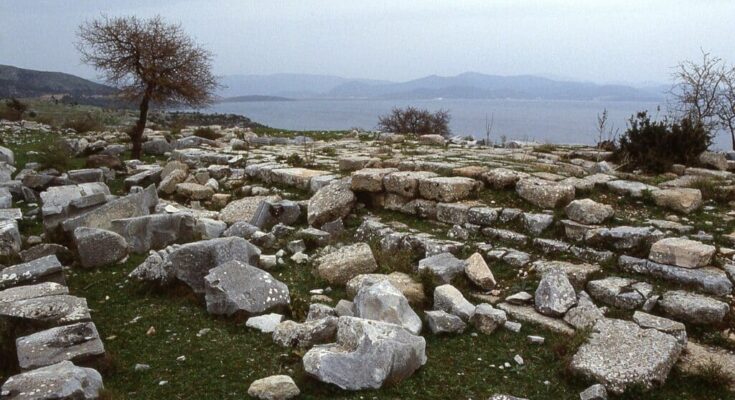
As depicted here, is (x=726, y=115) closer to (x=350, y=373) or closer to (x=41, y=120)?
(x=350, y=373)

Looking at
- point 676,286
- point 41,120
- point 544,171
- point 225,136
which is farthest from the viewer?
point 41,120

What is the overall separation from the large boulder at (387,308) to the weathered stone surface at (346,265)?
4.80 feet

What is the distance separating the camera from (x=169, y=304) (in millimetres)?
6738

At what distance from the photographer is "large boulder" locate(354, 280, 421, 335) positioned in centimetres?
570

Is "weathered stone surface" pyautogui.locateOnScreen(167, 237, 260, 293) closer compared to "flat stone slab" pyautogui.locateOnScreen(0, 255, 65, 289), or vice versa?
"flat stone slab" pyautogui.locateOnScreen(0, 255, 65, 289)

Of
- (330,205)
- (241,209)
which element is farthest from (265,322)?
(241,209)

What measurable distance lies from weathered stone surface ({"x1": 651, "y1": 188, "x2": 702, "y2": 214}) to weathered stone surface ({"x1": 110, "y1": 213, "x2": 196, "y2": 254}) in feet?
23.9

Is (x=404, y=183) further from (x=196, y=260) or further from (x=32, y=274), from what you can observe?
(x=32, y=274)

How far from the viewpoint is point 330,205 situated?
9.73 metres

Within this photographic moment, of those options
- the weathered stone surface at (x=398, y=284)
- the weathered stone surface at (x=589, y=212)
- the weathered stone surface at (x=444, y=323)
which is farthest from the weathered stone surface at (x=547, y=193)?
the weathered stone surface at (x=444, y=323)

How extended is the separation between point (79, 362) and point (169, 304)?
5.88 feet

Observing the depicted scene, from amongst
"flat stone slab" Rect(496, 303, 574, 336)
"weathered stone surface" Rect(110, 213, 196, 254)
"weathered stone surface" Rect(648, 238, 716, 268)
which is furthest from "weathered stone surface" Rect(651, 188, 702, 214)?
"weathered stone surface" Rect(110, 213, 196, 254)

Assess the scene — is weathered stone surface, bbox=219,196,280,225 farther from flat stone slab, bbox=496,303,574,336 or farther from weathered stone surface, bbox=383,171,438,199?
flat stone slab, bbox=496,303,574,336

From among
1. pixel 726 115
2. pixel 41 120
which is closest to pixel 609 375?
pixel 726 115
